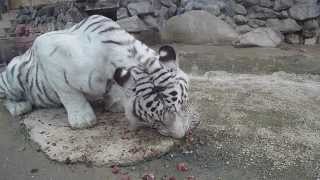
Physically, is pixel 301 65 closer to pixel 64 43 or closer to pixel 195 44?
pixel 195 44

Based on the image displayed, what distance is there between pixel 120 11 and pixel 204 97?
9.30 feet

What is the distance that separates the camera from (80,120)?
Result: 302cm

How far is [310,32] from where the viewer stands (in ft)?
19.6

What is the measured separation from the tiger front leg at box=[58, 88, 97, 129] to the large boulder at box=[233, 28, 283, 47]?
3223 mm

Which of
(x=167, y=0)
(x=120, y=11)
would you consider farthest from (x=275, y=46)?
(x=120, y=11)

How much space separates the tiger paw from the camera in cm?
302

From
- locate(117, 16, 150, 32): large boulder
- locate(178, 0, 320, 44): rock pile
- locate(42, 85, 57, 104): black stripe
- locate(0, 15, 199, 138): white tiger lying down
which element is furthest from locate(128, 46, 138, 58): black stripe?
locate(178, 0, 320, 44): rock pile

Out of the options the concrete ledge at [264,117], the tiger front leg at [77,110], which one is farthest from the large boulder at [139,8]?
the tiger front leg at [77,110]

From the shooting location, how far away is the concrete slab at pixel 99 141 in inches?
106

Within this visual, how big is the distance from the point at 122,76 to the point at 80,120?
0.59 meters

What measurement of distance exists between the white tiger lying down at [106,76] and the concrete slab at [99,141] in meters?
0.08

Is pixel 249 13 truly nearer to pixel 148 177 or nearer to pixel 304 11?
pixel 304 11

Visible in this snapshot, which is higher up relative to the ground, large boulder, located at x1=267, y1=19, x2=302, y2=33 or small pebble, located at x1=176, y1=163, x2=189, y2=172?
small pebble, located at x1=176, y1=163, x2=189, y2=172

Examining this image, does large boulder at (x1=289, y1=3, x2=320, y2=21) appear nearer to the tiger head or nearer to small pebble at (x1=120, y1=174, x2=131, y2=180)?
the tiger head
